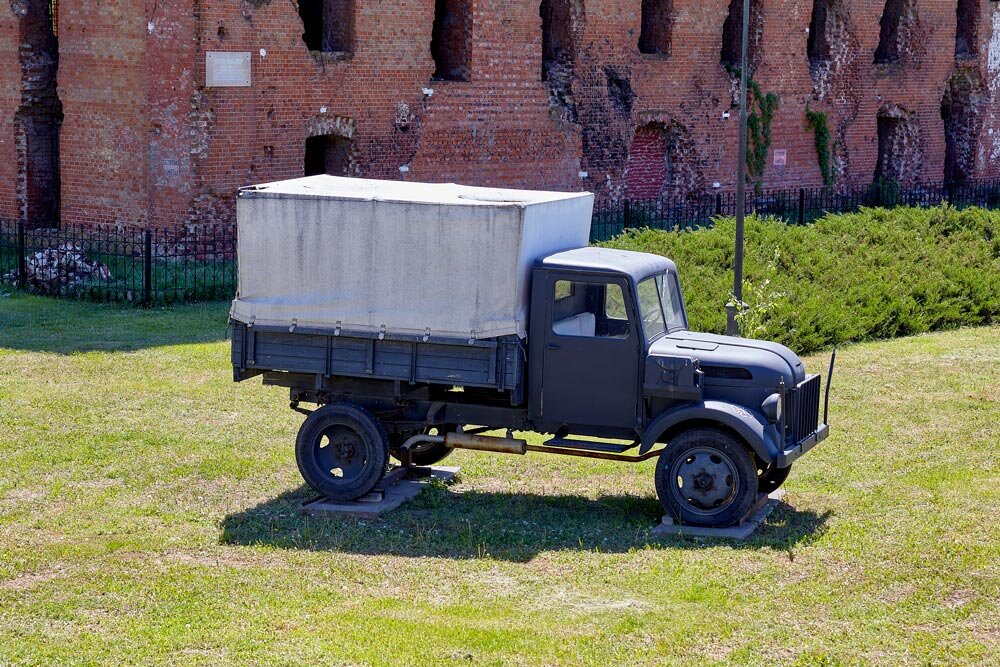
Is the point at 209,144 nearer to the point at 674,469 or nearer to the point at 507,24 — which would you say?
the point at 507,24

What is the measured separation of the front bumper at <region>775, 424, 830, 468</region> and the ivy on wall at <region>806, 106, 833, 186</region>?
785 inches

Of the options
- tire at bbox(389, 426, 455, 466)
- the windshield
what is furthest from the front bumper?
tire at bbox(389, 426, 455, 466)

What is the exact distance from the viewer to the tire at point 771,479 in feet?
31.6

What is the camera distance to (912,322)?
1647 centimetres

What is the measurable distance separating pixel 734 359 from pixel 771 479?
107cm

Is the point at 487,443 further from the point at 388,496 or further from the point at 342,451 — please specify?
the point at 342,451

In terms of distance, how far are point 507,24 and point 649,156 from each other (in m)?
4.68

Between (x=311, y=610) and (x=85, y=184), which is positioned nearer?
(x=311, y=610)

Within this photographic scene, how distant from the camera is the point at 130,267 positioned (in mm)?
18828

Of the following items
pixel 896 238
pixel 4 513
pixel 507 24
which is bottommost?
pixel 4 513

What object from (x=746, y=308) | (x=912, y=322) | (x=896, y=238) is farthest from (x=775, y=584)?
(x=896, y=238)

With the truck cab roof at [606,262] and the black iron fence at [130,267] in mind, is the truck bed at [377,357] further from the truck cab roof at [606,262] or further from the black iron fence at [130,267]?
the black iron fence at [130,267]

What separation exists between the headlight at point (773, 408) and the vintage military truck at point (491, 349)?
1 cm

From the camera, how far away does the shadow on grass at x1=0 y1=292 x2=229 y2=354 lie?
14719 millimetres
